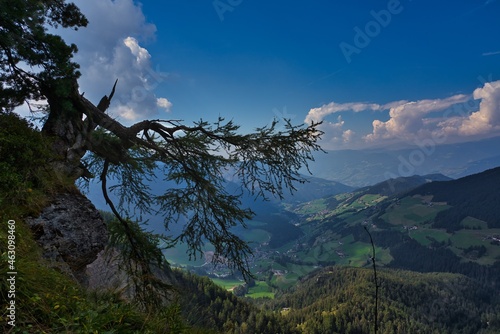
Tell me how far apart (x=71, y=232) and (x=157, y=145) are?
429 centimetres

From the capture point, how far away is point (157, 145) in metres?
10.7

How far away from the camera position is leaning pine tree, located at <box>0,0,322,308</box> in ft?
27.0

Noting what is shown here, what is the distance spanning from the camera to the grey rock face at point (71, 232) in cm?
683

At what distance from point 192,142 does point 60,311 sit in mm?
7235

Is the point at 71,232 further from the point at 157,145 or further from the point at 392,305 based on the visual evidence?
the point at 392,305

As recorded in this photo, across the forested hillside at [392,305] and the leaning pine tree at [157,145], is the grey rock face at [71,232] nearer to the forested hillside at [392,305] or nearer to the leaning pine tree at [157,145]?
the leaning pine tree at [157,145]

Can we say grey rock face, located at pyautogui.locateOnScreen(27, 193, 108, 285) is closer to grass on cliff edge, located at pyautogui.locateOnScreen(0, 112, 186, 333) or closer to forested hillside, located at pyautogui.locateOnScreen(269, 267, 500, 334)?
grass on cliff edge, located at pyautogui.locateOnScreen(0, 112, 186, 333)

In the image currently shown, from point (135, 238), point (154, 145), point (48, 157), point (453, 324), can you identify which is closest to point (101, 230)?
point (135, 238)

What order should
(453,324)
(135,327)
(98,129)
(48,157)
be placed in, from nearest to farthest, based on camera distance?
1. (135,327)
2. (48,157)
3. (98,129)
4. (453,324)

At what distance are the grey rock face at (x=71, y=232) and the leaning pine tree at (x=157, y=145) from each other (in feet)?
2.94

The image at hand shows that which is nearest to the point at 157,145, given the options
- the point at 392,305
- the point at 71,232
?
the point at 71,232

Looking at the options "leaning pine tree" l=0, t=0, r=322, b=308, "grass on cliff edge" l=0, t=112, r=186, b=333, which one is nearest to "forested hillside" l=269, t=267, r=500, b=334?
"leaning pine tree" l=0, t=0, r=322, b=308

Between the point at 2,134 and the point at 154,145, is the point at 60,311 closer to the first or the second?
the point at 2,134

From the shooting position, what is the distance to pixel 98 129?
12.2m
